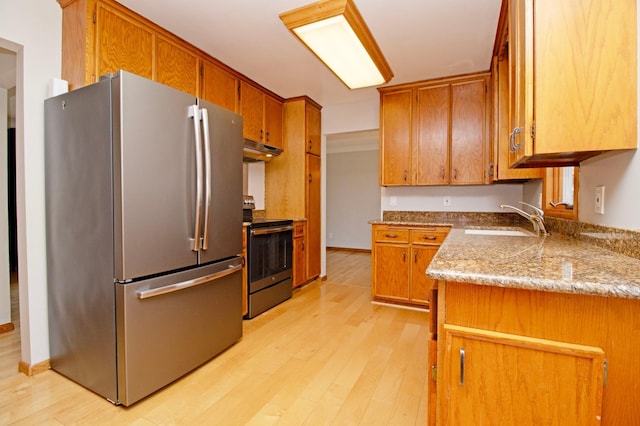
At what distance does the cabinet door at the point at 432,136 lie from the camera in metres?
3.24

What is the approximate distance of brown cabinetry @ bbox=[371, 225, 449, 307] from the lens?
3.02m

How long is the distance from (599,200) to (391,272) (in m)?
2.02

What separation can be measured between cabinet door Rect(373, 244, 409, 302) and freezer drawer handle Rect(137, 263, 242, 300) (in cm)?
163

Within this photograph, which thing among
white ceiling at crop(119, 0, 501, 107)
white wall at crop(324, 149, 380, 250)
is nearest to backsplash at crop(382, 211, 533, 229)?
white ceiling at crop(119, 0, 501, 107)

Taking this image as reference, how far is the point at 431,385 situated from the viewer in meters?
1.07

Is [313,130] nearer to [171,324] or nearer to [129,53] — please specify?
[129,53]

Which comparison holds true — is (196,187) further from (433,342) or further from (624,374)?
(624,374)

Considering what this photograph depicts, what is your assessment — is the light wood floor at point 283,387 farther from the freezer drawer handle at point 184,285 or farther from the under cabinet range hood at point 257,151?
the under cabinet range hood at point 257,151

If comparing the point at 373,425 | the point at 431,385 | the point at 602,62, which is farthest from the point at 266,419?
the point at 602,62

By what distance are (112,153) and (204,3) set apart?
1.21 meters

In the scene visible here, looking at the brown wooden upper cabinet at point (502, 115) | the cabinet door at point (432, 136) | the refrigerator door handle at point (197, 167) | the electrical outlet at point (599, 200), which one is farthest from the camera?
the cabinet door at point (432, 136)

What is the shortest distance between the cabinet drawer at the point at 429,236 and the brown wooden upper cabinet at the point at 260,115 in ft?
6.44

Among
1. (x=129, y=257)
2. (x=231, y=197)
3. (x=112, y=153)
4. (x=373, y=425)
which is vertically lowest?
(x=373, y=425)

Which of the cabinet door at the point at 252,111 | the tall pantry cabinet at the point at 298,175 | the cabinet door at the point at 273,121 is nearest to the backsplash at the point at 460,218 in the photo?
the tall pantry cabinet at the point at 298,175
